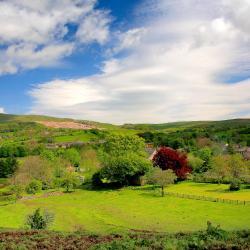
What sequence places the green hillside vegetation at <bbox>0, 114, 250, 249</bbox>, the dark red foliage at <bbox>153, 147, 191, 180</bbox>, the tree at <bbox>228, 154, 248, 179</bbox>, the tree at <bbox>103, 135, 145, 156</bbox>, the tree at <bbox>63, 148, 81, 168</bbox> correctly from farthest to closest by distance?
the tree at <bbox>63, 148, 81, 168</bbox>, the tree at <bbox>103, 135, 145, 156</bbox>, the dark red foliage at <bbox>153, 147, 191, 180</bbox>, the tree at <bbox>228, 154, 248, 179</bbox>, the green hillside vegetation at <bbox>0, 114, 250, 249</bbox>

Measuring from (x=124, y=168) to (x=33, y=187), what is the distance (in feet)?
69.6

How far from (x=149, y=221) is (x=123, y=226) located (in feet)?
15.4

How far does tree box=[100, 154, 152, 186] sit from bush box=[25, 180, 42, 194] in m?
14.6

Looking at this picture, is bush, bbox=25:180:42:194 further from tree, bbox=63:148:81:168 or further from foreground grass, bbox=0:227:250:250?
foreground grass, bbox=0:227:250:250

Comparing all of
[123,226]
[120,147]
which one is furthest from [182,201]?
[120,147]

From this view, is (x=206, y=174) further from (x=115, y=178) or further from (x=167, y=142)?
(x=167, y=142)

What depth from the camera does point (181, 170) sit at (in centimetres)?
8919

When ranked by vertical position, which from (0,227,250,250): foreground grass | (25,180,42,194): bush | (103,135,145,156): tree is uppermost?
(103,135,145,156): tree

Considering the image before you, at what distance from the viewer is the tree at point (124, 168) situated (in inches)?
3418

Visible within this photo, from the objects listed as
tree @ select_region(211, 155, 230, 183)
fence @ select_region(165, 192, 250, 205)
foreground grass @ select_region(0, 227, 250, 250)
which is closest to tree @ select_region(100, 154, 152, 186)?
fence @ select_region(165, 192, 250, 205)

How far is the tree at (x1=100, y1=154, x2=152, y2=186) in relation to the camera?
86812 mm

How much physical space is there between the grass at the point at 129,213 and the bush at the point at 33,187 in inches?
328

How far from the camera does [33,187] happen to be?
8606 centimetres

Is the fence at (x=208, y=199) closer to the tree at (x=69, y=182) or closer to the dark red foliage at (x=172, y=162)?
the dark red foliage at (x=172, y=162)
